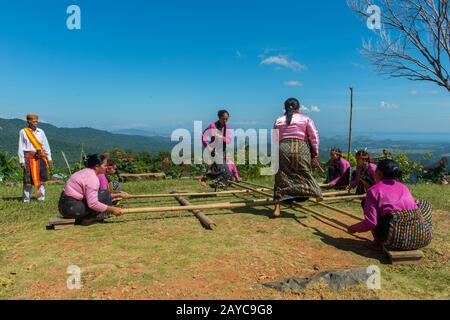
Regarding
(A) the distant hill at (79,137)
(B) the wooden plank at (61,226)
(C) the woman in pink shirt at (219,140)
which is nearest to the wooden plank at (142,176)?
(C) the woman in pink shirt at (219,140)

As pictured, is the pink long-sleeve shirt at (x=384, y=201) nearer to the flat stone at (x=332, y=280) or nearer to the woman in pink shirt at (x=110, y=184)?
the flat stone at (x=332, y=280)

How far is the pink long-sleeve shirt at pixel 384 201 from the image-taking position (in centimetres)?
356

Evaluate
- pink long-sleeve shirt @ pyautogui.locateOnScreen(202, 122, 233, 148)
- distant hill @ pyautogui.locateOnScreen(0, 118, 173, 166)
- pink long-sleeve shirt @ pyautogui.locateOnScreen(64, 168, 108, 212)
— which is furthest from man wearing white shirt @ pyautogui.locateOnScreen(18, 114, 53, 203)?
distant hill @ pyautogui.locateOnScreen(0, 118, 173, 166)

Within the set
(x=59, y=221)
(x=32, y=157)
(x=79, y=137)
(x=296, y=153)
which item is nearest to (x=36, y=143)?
(x=32, y=157)

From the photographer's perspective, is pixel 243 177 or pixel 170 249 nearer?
pixel 170 249

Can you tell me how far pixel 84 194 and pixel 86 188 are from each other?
0.47 feet

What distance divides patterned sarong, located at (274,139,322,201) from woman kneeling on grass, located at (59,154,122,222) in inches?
108

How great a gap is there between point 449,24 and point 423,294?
1242 cm

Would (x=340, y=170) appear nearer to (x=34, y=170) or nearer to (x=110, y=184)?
(x=110, y=184)

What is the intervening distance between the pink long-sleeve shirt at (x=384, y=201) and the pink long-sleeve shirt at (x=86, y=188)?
3575 mm

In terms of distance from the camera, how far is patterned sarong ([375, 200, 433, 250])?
3498 millimetres

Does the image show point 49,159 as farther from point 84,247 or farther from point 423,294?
point 423,294

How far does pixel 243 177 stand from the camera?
43.4 ft
